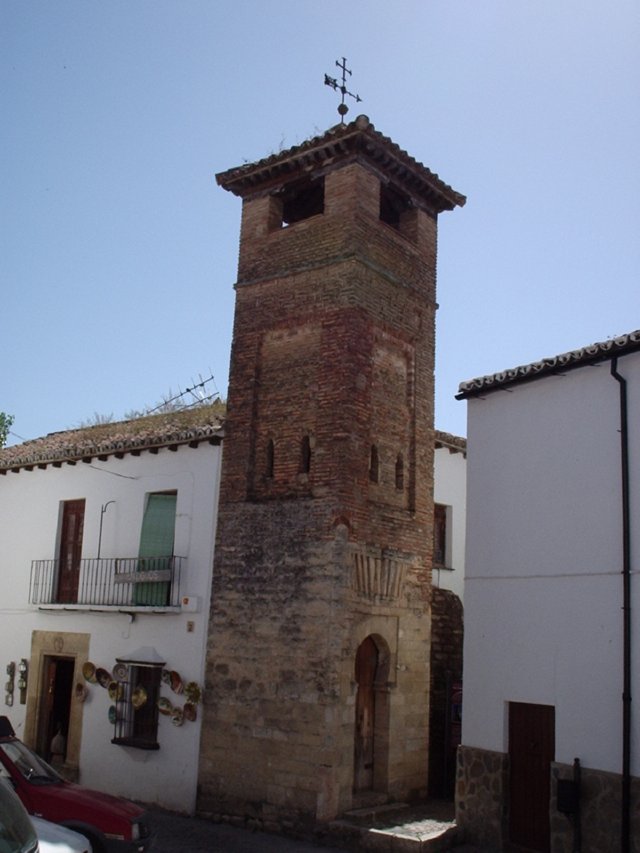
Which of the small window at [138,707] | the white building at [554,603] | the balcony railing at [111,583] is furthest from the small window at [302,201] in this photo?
the small window at [138,707]

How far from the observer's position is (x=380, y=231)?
13.6 metres

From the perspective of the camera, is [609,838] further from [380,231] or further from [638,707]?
[380,231]

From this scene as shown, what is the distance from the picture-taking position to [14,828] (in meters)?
5.82

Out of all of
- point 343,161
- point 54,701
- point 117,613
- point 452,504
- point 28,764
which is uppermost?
point 343,161

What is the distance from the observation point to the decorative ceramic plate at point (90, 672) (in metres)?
15.0

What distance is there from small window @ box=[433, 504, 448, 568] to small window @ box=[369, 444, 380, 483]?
3366 millimetres

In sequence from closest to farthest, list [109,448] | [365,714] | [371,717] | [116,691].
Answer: [365,714] < [371,717] < [116,691] < [109,448]

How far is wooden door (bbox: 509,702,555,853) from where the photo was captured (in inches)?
407

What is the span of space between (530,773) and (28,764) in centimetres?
556

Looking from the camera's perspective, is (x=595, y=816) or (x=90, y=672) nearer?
(x=595, y=816)

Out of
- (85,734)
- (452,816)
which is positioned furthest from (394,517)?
(85,734)

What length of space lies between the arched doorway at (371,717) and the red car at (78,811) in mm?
3778

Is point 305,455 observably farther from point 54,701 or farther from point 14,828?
point 14,828

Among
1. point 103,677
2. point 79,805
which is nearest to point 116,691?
point 103,677
